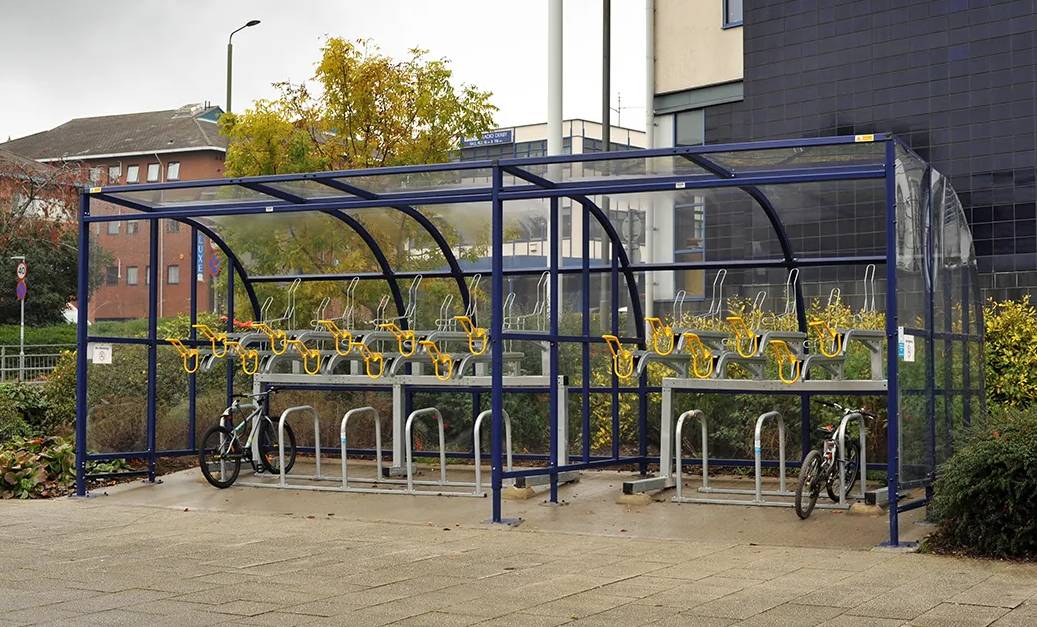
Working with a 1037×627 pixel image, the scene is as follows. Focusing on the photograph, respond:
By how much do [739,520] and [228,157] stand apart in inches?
416

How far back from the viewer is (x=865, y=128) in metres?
19.3

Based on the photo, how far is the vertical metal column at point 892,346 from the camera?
9609 mm

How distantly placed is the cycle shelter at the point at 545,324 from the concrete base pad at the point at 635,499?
3.9 inches

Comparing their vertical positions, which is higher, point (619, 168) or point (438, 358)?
point (619, 168)

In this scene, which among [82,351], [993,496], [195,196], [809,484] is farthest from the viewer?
[82,351]

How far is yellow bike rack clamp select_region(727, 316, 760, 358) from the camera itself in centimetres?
1190

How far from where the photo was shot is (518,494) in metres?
12.3

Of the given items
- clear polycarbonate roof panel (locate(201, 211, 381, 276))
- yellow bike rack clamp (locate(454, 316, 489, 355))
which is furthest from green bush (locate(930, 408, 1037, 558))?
clear polycarbonate roof panel (locate(201, 211, 381, 276))

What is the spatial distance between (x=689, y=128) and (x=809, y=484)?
1193cm

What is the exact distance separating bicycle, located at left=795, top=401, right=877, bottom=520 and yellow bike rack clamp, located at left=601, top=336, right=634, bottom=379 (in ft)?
6.15

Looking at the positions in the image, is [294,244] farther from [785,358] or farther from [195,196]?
[785,358]

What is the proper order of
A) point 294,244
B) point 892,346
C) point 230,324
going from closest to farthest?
point 892,346, point 230,324, point 294,244

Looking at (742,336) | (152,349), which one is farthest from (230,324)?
(742,336)

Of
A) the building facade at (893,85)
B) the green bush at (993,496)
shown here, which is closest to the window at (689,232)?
the building facade at (893,85)
